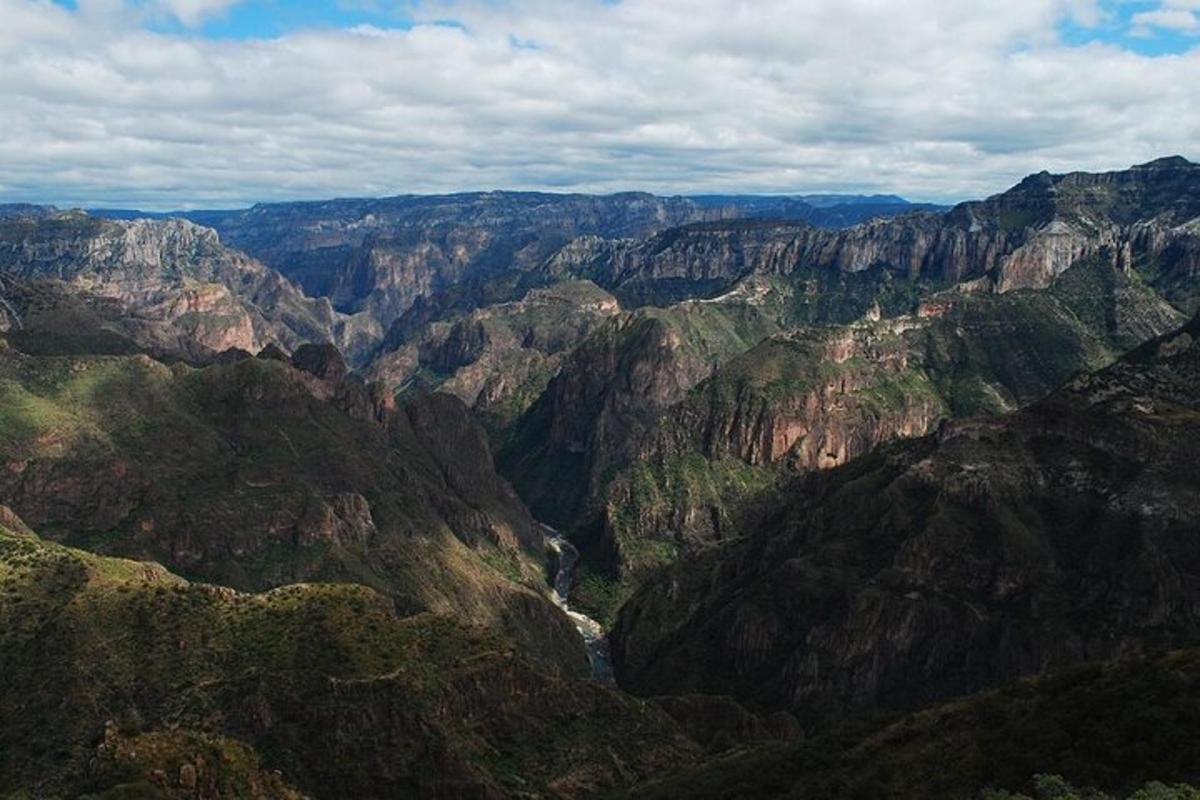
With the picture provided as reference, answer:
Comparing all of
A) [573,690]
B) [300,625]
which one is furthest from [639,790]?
[300,625]

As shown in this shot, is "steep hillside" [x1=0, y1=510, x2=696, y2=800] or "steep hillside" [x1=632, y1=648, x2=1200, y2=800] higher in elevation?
"steep hillside" [x1=632, y1=648, x2=1200, y2=800]

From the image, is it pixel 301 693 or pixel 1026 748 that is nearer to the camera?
pixel 1026 748

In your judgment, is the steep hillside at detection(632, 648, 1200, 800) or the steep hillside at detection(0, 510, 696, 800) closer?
the steep hillside at detection(632, 648, 1200, 800)

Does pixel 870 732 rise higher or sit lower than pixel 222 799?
lower

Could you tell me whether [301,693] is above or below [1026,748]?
below

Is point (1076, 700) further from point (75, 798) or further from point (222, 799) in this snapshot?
point (75, 798)

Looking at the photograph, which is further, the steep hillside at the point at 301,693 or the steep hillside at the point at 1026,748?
the steep hillside at the point at 301,693

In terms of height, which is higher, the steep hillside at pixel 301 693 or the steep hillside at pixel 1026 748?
the steep hillside at pixel 1026 748

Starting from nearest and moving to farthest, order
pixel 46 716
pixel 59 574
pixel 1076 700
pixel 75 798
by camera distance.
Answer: pixel 75 798
pixel 1076 700
pixel 46 716
pixel 59 574
